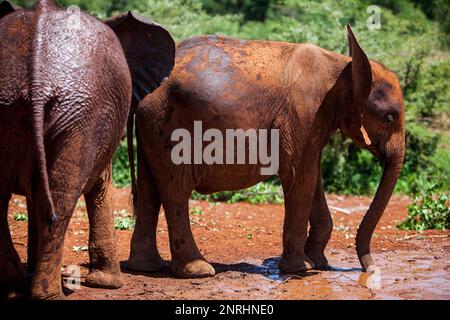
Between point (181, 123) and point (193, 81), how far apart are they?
0.37m

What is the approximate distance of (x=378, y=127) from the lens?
720 cm

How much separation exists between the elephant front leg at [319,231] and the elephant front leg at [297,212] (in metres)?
0.37

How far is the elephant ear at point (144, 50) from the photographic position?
233 inches

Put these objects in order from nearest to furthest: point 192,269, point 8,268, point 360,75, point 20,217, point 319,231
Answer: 1. point 8,268
2. point 192,269
3. point 360,75
4. point 319,231
5. point 20,217

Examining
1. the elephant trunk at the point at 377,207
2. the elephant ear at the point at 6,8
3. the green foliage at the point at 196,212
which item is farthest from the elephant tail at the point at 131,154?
the green foliage at the point at 196,212

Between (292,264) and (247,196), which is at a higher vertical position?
(247,196)

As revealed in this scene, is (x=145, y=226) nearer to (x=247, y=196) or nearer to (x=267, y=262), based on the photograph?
(x=267, y=262)

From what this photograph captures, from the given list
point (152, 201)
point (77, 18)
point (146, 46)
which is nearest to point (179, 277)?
point (152, 201)

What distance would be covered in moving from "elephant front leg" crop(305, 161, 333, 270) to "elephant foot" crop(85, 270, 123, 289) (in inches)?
86.9

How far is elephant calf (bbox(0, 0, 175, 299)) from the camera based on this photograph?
4891 mm

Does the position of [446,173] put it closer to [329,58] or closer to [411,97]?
[411,97]

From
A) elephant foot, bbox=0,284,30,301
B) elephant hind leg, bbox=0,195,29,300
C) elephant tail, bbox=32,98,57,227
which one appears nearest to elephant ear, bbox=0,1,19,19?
elephant tail, bbox=32,98,57,227

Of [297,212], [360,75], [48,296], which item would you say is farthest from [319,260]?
[48,296]

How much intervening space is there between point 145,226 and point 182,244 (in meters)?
0.47
